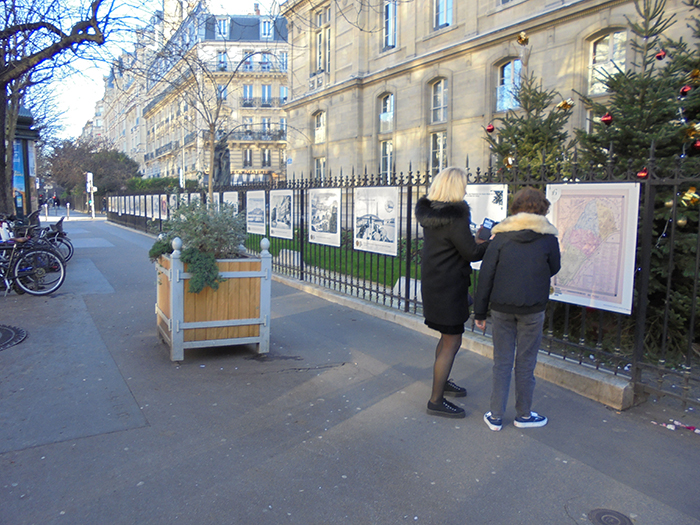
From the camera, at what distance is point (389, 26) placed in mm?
24516

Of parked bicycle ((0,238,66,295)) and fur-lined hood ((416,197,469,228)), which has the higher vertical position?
fur-lined hood ((416,197,469,228))

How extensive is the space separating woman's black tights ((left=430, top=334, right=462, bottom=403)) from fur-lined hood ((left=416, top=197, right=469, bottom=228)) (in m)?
0.91

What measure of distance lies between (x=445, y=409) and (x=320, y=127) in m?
26.7

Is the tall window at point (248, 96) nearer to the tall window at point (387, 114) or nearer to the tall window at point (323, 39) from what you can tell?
the tall window at point (323, 39)

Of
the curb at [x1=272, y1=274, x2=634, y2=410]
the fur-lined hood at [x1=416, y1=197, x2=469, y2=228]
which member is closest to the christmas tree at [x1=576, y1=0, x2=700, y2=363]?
the curb at [x1=272, y1=274, x2=634, y2=410]

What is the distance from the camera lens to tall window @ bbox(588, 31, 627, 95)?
1584 cm

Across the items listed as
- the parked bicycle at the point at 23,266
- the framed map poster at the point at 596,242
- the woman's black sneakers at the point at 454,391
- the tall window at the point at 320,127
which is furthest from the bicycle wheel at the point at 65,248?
the tall window at the point at 320,127

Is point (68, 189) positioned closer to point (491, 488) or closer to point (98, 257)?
point (98, 257)

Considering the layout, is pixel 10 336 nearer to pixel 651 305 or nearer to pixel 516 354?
pixel 516 354

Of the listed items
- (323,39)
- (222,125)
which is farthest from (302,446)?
(323,39)

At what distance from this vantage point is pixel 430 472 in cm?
364

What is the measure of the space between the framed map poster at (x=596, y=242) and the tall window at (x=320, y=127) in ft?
81.7

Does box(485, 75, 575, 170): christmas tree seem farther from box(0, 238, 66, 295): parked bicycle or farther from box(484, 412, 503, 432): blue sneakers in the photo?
box(0, 238, 66, 295): parked bicycle

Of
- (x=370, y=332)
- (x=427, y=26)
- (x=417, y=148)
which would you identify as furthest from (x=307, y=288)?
(x=427, y=26)
